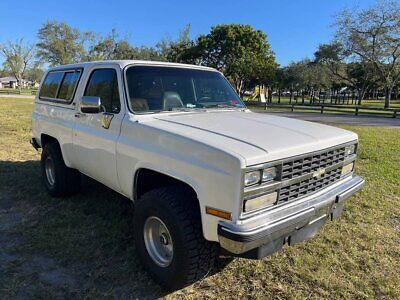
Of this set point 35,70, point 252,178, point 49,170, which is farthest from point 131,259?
point 35,70

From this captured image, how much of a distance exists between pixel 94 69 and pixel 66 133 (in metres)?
0.95

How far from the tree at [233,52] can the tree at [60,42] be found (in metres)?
21.5

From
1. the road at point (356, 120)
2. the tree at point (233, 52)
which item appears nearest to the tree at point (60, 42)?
the tree at point (233, 52)

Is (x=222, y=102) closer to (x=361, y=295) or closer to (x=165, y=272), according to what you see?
(x=165, y=272)

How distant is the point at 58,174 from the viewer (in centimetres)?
489

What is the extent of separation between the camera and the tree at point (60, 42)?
51812 millimetres

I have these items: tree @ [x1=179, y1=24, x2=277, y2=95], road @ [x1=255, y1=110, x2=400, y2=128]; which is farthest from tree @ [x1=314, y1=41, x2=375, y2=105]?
road @ [x1=255, y1=110, x2=400, y2=128]

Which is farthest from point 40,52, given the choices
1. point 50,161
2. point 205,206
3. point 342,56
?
point 205,206

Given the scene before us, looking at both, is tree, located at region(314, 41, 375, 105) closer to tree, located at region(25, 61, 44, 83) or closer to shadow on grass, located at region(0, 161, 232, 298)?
shadow on grass, located at region(0, 161, 232, 298)

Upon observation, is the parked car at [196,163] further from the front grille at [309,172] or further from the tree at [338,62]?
the tree at [338,62]

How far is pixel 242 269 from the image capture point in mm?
3412

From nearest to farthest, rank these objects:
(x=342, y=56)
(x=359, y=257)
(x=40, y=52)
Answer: (x=359, y=257)
(x=342, y=56)
(x=40, y=52)

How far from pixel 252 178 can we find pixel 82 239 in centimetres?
237

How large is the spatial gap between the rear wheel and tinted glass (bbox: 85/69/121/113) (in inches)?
47.8
